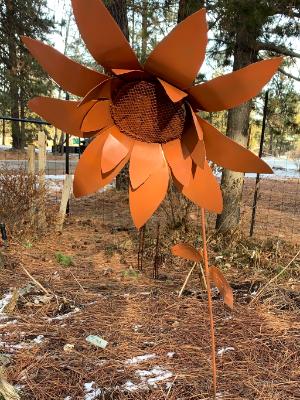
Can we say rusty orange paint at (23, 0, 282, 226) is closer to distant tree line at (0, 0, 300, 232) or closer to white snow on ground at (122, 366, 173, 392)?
white snow on ground at (122, 366, 173, 392)

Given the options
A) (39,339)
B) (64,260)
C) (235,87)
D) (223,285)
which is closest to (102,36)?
(235,87)

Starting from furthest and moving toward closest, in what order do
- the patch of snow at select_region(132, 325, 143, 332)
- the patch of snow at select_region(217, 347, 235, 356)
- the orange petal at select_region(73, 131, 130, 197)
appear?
the patch of snow at select_region(132, 325, 143, 332), the patch of snow at select_region(217, 347, 235, 356), the orange petal at select_region(73, 131, 130, 197)

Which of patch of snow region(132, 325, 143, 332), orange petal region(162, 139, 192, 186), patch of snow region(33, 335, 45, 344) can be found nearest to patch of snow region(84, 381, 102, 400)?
patch of snow region(33, 335, 45, 344)

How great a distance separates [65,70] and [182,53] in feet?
1.64

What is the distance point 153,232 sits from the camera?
554cm

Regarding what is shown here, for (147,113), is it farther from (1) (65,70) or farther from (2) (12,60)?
(2) (12,60)

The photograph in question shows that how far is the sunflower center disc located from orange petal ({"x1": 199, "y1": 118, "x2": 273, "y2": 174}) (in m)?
0.13

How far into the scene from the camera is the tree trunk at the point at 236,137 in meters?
5.38

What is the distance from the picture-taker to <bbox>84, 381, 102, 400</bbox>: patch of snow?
2055 mm

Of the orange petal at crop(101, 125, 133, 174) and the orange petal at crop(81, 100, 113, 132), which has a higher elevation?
the orange petal at crop(81, 100, 113, 132)

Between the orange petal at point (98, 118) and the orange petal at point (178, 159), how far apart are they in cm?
27

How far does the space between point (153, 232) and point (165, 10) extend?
11.5 feet

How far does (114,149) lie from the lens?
71.1 inches

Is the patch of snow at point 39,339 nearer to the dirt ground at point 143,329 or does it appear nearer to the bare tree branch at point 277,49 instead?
Answer: the dirt ground at point 143,329
